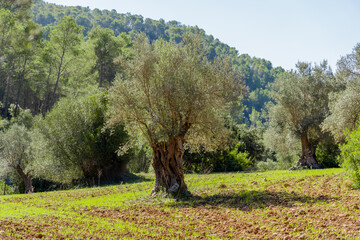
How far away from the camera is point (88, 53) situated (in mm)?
51562

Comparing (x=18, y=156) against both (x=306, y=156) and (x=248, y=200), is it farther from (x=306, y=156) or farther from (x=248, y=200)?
(x=306, y=156)

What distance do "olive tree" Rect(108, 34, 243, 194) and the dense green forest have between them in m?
0.05

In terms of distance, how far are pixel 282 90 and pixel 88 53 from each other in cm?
3370

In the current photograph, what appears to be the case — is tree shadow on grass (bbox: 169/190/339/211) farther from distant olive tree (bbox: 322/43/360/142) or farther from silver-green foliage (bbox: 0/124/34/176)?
silver-green foliage (bbox: 0/124/34/176)

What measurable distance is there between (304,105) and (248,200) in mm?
20603

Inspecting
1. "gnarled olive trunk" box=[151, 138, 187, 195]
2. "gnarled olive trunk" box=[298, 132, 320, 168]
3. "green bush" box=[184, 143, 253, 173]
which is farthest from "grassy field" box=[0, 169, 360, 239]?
"gnarled olive trunk" box=[298, 132, 320, 168]

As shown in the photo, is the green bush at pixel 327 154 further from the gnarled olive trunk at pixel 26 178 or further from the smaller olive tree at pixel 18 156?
the gnarled olive trunk at pixel 26 178

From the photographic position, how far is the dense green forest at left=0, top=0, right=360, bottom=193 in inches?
550

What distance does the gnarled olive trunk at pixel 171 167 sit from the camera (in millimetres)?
14211

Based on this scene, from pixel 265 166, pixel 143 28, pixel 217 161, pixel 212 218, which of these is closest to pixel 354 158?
pixel 212 218

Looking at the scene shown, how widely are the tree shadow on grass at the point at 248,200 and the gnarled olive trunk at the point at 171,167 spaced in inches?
30.7

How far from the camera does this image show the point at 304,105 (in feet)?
96.9

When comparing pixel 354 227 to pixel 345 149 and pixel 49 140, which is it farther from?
pixel 49 140

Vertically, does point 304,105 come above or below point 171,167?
above
